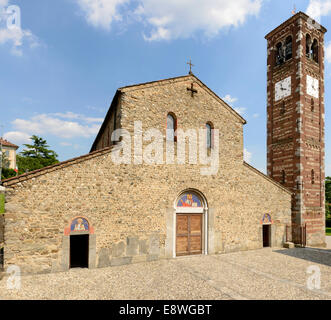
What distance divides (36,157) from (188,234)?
3297 cm

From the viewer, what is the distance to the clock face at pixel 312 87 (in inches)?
653

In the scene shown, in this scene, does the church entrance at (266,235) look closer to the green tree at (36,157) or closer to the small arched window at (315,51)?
the small arched window at (315,51)

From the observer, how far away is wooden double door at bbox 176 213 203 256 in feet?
37.4

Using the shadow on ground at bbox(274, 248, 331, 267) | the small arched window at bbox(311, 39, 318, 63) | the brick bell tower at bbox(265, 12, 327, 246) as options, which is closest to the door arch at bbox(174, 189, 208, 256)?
the shadow on ground at bbox(274, 248, 331, 267)

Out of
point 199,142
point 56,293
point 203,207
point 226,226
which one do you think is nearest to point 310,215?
point 226,226

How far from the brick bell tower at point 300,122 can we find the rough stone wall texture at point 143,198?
6.11ft

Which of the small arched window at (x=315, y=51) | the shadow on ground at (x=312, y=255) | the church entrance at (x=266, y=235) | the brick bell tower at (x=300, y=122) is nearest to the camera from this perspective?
the shadow on ground at (x=312, y=255)

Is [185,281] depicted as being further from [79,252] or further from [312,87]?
[312,87]

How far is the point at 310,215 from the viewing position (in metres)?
15.9

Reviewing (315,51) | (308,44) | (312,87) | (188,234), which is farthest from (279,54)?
(188,234)

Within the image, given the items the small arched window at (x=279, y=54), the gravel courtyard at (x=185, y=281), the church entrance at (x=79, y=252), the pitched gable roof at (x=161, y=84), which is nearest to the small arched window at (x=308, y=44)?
the small arched window at (x=279, y=54)

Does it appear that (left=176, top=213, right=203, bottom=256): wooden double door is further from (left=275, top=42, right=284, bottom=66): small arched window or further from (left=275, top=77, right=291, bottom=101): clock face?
(left=275, top=42, right=284, bottom=66): small arched window

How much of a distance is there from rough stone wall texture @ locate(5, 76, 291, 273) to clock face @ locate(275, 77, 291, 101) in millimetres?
6192
